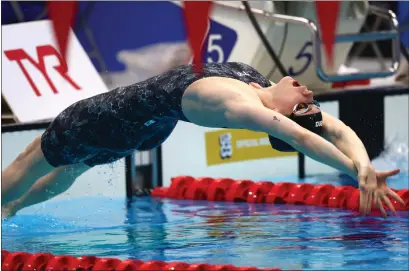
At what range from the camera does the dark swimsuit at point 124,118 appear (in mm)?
5336

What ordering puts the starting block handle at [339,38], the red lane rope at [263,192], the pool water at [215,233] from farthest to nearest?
the starting block handle at [339,38]
the red lane rope at [263,192]
the pool water at [215,233]

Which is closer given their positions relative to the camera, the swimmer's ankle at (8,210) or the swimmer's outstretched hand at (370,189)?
the swimmer's outstretched hand at (370,189)

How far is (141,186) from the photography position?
7.58m

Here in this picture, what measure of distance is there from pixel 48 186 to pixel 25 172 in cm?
25

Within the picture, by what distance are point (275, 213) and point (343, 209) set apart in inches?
16.3

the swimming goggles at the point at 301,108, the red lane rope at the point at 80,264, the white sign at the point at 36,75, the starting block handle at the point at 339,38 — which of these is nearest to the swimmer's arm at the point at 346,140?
the swimming goggles at the point at 301,108

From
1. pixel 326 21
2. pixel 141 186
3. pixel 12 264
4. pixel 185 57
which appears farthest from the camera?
pixel 185 57

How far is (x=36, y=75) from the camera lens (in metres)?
7.18

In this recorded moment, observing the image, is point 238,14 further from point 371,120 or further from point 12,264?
point 12,264

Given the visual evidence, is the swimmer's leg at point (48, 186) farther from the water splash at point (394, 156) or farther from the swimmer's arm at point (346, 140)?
the water splash at point (394, 156)

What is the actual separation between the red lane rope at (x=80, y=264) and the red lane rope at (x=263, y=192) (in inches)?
80.0

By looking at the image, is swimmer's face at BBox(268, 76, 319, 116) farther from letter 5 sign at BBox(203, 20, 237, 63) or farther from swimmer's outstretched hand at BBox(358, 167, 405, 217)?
letter 5 sign at BBox(203, 20, 237, 63)

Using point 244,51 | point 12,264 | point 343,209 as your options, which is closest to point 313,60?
point 244,51

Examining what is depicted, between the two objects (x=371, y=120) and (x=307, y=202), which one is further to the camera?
(x=371, y=120)
